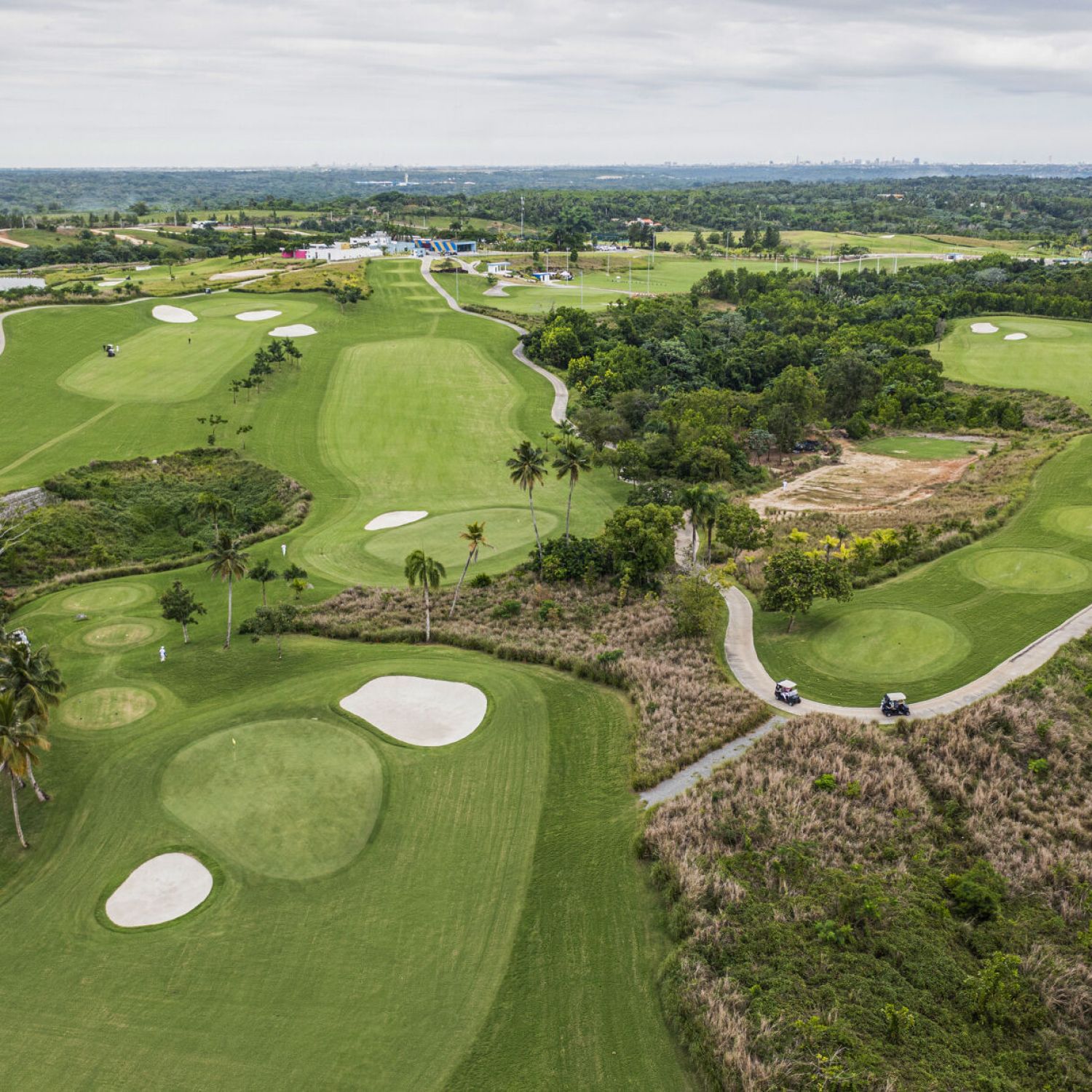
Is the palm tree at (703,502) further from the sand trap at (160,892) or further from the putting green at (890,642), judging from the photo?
the sand trap at (160,892)

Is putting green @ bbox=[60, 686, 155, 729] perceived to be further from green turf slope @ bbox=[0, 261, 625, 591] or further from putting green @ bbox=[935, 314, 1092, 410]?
putting green @ bbox=[935, 314, 1092, 410]

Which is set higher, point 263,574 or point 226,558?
point 226,558

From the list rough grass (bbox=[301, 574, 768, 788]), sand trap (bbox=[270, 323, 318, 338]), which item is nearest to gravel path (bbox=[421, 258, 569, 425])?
sand trap (bbox=[270, 323, 318, 338])

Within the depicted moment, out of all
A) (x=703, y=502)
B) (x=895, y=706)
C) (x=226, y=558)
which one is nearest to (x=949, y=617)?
(x=895, y=706)

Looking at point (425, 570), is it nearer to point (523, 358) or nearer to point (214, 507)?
point (214, 507)

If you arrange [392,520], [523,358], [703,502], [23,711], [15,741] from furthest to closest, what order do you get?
1. [523,358]
2. [392,520]
3. [703,502]
4. [23,711]
5. [15,741]
